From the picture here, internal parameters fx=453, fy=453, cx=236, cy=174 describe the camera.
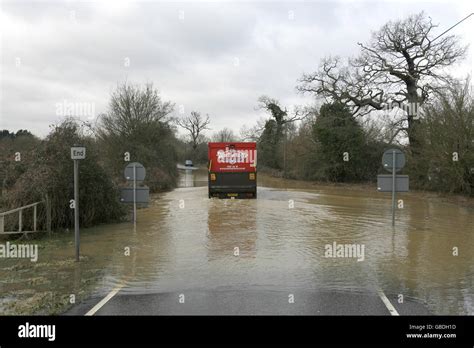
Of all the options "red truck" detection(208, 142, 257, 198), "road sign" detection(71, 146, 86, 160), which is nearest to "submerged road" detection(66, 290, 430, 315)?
"road sign" detection(71, 146, 86, 160)

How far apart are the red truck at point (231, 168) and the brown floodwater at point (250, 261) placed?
22.2ft

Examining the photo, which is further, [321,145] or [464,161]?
[321,145]

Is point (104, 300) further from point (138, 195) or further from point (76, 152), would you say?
point (138, 195)

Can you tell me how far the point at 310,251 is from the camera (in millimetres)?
10484

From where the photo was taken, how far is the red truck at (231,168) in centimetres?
2328

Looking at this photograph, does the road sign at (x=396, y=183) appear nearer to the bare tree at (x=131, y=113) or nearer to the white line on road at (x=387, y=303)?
the white line on road at (x=387, y=303)

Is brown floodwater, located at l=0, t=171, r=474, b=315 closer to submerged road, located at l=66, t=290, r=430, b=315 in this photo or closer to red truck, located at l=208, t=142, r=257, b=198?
submerged road, located at l=66, t=290, r=430, b=315

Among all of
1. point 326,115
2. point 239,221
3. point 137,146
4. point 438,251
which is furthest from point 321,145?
point 438,251

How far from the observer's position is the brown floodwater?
7.29 m

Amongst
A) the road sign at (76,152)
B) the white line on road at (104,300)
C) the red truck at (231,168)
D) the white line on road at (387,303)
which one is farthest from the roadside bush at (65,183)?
the white line on road at (387,303)

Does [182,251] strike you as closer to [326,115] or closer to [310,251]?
[310,251]

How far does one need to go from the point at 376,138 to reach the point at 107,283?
122 ft
